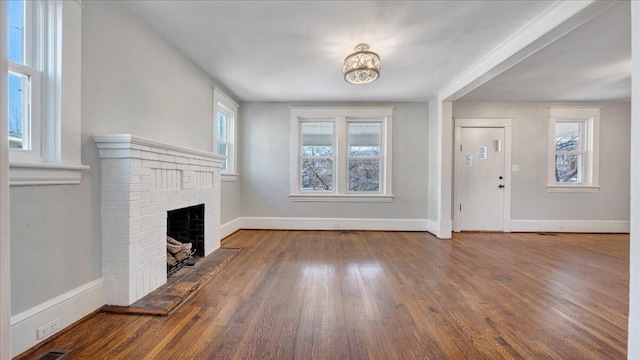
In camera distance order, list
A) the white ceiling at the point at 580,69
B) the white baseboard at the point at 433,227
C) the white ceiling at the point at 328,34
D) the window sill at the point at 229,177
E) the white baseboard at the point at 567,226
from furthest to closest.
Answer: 1. the white baseboard at the point at 567,226
2. the white baseboard at the point at 433,227
3. the window sill at the point at 229,177
4. the white ceiling at the point at 580,69
5. the white ceiling at the point at 328,34

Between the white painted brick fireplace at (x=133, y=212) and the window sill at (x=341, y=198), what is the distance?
2698 mm

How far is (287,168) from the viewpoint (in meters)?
5.01

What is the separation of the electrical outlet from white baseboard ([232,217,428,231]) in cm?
323

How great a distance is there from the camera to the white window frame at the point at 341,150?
4914 millimetres

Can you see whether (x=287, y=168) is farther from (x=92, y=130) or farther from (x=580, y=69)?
(x=580, y=69)

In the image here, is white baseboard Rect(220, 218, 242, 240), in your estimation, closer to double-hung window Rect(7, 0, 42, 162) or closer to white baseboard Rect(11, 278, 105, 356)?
white baseboard Rect(11, 278, 105, 356)

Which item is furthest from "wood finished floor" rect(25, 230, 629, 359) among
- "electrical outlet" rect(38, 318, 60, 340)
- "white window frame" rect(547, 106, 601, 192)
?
"white window frame" rect(547, 106, 601, 192)

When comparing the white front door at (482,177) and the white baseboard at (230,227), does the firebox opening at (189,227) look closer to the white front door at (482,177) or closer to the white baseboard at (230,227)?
the white baseboard at (230,227)

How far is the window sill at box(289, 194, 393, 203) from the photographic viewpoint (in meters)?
4.91

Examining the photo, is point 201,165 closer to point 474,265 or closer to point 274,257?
point 274,257

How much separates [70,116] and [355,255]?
297 cm

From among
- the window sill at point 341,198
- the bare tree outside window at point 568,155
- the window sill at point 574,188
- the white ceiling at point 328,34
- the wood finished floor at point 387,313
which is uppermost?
the white ceiling at point 328,34

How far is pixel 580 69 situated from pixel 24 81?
215 inches

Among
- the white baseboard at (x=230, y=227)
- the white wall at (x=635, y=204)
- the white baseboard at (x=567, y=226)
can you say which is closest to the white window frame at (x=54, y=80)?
the white baseboard at (x=230, y=227)
